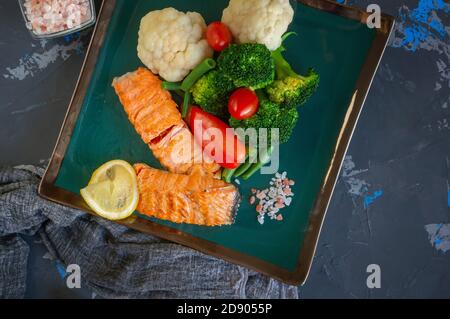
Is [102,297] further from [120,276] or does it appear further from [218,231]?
[218,231]

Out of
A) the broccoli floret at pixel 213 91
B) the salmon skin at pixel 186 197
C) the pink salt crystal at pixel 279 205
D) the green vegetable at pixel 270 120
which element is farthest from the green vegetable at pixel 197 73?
the pink salt crystal at pixel 279 205

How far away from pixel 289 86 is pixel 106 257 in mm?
1520

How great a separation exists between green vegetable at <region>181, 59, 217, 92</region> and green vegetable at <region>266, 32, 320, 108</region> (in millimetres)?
343

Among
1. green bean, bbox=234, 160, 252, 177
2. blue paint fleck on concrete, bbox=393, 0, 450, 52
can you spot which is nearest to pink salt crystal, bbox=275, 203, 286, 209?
green bean, bbox=234, 160, 252, 177

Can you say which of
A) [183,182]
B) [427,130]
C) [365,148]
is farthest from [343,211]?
[183,182]

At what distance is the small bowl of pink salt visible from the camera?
2.54m

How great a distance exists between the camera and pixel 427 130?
9.09 feet

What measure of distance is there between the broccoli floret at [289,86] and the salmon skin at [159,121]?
0.56m

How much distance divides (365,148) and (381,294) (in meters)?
0.93

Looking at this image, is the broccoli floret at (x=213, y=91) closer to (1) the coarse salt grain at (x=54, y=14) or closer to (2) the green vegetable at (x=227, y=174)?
(2) the green vegetable at (x=227, y=174)

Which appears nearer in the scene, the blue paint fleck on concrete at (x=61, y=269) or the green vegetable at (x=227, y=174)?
the green vegetable at (x=227, y=174)

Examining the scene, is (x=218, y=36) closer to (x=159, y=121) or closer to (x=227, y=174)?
(x=159, y=121)

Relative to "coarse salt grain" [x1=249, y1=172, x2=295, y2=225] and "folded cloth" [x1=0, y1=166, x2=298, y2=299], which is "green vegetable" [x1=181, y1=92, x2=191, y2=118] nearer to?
"coarse salt grain" [x1=249, y1=172, x2=295, y2=225]

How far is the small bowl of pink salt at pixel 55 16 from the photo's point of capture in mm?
2541
